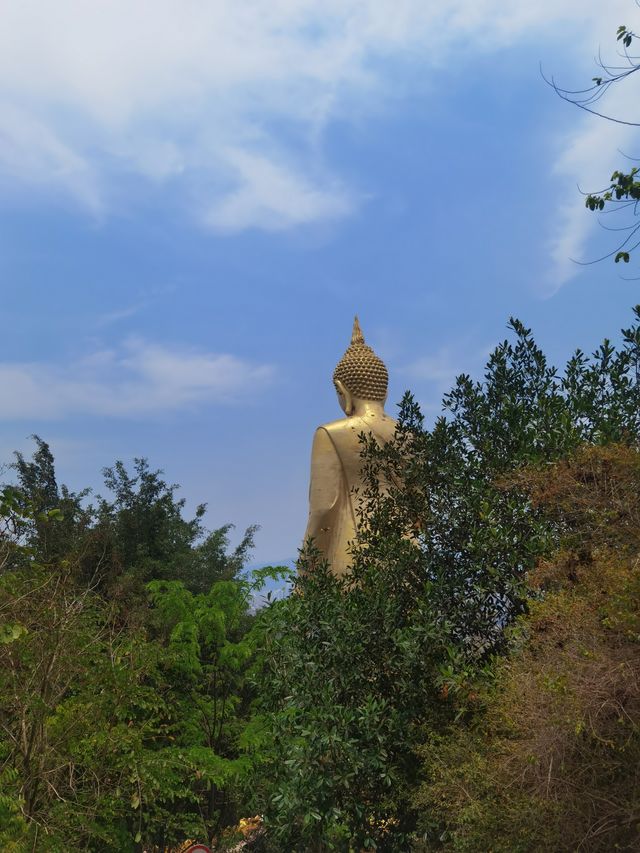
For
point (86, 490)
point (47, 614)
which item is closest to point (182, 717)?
point (47, 614)

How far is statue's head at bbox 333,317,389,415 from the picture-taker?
59.6ft

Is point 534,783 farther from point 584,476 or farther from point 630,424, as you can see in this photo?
point 630,424

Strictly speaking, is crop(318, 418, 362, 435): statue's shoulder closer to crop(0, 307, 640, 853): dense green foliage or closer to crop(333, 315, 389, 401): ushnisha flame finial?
crop(333, 315, 389, 401): ushnisha flame finial

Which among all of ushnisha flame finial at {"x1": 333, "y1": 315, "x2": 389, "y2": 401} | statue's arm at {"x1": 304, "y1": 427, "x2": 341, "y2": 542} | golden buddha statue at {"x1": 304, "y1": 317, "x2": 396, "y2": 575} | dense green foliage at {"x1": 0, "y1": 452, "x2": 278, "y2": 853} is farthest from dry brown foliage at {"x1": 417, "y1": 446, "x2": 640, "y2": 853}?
ushnisha flame finial at {"x1": 333, "y1": 315, "x2": 389, "y2": 401}

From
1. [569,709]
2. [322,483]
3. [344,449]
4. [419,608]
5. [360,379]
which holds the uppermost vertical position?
[360,379]

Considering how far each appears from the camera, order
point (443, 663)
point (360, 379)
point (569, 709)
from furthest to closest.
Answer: point (360, 379), point (443, 663), point (569, 709)

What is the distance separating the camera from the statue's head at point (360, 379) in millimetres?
18172

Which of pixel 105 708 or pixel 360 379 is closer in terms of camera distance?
pixel 105 708

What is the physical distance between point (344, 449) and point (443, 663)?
7.83 meters

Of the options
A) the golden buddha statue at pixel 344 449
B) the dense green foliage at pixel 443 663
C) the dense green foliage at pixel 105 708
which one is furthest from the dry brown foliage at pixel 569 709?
the golden buddha statue at pixel 344 449

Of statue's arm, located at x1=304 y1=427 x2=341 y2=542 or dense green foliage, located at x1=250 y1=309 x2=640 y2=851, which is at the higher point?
statue's arm, located at x1=304 y1=427 x2=341 y2=542

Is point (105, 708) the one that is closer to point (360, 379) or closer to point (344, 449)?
point (344, 449)

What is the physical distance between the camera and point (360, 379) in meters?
18.1

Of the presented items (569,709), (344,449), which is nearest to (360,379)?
(344,449)
